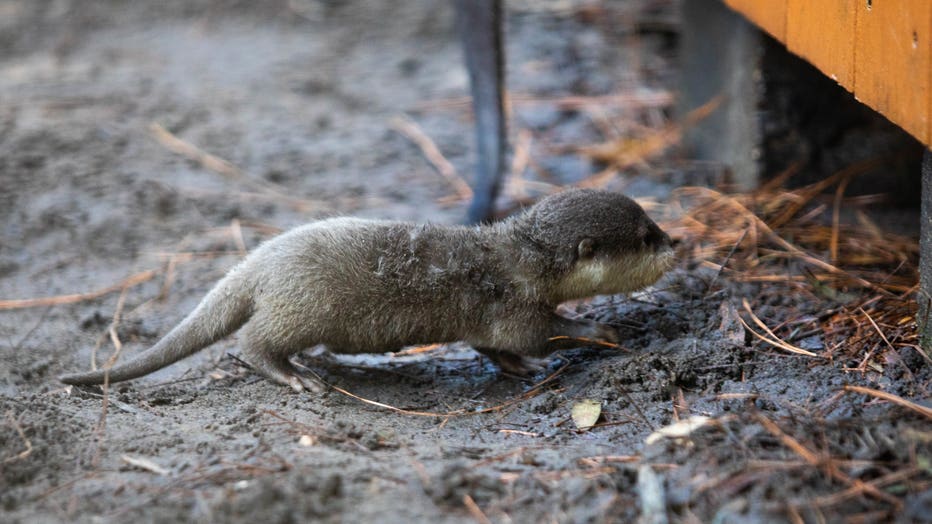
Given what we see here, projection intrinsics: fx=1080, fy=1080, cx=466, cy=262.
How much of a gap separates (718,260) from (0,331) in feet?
9.66

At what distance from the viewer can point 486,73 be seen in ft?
18.6

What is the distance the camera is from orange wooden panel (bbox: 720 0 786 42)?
14.2ft

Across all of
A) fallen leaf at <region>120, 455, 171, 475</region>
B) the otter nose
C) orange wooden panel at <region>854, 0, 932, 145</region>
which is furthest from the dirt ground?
orange wooden panel at <region>854, 0, 932, 145</region>

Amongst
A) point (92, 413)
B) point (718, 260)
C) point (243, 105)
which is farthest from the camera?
point (243, 105)

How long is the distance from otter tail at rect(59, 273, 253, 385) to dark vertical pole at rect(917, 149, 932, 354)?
2199mm

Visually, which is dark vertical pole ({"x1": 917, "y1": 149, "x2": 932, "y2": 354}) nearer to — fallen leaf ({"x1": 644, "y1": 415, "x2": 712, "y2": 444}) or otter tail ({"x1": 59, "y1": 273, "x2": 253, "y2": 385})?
fallen leaf ({"x1": 644, "y1": 415, "x2": 712, "y2": 444})

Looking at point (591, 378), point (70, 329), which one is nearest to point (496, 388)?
point (591, 378)

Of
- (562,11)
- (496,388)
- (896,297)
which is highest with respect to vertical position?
(562,11)

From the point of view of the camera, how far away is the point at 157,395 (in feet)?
12.2

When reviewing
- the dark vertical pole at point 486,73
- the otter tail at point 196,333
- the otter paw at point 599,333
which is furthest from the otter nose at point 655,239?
the dark vertical pole at point 486,73

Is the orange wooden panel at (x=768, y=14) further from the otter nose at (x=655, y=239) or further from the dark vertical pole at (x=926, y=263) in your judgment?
the dark vertical pole at (x=926, y=263)

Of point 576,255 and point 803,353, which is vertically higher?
point 576,255

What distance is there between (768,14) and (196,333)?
8.73 feet

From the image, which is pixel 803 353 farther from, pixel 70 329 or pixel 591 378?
pixel 70 329
